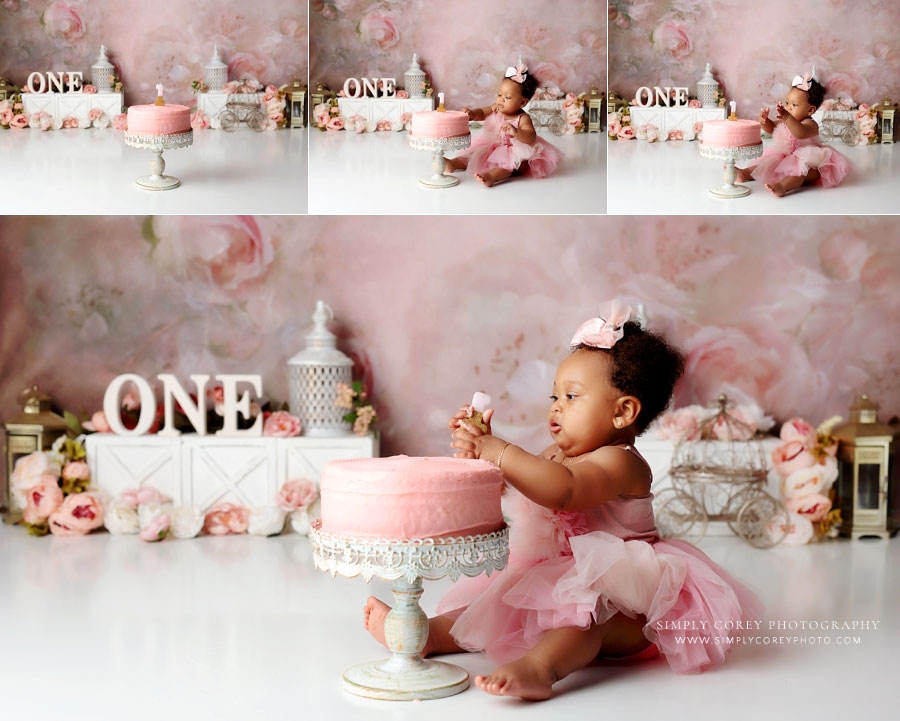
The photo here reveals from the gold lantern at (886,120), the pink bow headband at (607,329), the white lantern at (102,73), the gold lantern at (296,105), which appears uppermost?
the white lantern at (102,73)

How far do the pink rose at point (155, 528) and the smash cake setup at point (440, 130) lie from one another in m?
1.75

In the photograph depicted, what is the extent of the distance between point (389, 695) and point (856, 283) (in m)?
3.05

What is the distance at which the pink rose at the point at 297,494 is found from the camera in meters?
4.52

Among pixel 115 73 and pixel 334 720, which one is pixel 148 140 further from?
pixel 334 720

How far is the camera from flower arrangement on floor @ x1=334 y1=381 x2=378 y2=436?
4613 millimetres

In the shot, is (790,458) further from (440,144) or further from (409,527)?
(409,527)

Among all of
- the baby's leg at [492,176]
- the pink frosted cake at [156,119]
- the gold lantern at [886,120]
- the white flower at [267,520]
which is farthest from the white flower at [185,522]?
the gold lantern at [886,120]

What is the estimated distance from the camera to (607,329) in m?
2.89

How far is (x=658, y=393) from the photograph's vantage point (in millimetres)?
2920

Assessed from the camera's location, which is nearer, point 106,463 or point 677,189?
point 677,189

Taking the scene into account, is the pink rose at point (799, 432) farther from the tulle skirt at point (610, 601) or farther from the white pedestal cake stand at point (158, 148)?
the white pedestal cake stand at point (158, 148)

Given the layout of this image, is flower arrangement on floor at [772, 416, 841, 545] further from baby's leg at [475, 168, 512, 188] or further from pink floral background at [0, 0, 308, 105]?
pink floral background at [0, 0, 308, 105]

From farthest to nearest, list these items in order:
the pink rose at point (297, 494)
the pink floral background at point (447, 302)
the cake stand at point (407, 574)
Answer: the pink floral background at point (447, 302) < the pink rose at point (297, 494) < the cake stand at point (407, 574)

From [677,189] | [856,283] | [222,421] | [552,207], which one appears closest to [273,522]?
[222,421]
